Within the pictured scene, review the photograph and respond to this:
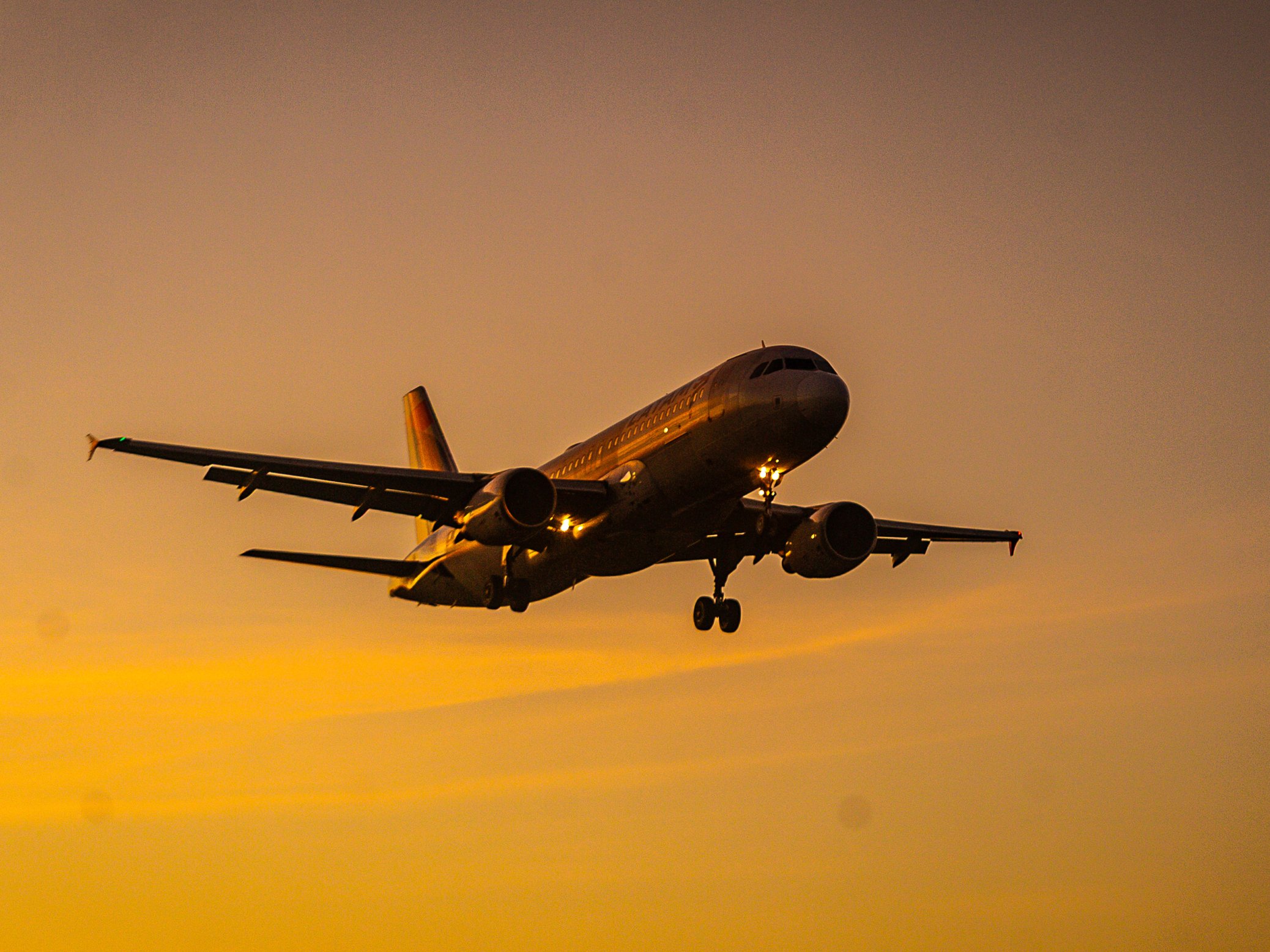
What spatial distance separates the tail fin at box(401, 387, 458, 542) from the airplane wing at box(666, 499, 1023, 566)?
19.1 metres

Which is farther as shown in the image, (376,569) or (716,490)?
(376,569)

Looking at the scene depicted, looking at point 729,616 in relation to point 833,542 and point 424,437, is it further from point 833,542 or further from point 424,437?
point 424,437

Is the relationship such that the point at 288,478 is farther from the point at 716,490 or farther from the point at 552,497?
the point at 716,490

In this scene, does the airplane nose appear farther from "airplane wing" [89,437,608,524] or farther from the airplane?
"airplane wing" [89,437,608,524]

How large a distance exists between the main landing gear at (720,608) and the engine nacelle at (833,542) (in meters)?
2.12

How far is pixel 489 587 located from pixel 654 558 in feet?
16.1

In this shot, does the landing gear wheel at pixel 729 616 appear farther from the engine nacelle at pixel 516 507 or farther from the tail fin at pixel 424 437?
the tail fin at pixel 424 437

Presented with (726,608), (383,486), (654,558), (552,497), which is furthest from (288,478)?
(726,608)

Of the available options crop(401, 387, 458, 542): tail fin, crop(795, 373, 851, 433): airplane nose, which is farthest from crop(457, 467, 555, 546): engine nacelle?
crop(401, 387, 458, 542): tail fin

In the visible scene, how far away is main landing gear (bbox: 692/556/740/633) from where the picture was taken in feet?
134

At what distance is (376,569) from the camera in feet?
149

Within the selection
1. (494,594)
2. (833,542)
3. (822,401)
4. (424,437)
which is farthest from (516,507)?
(424,437)

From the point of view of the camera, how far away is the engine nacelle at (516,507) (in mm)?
34719

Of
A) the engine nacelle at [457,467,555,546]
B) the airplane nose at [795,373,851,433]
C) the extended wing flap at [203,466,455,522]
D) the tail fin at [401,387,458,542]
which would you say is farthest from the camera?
the tail fin at [401,387,458,542]
